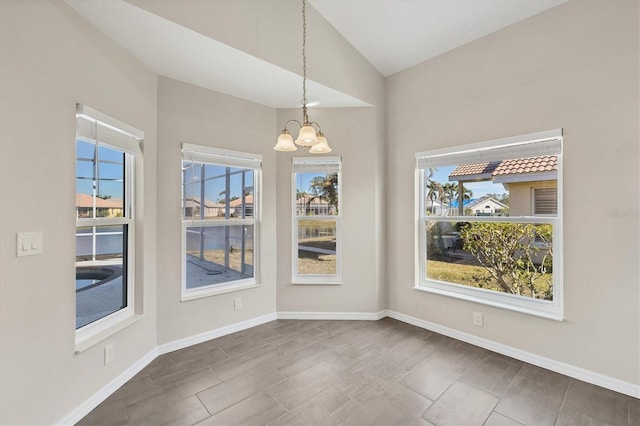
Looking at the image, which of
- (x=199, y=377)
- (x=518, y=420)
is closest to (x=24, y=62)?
(x=199, y=377)

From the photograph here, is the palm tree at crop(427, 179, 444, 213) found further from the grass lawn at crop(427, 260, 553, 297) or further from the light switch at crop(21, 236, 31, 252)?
the light switch at crop(21, 236, 31, 252)

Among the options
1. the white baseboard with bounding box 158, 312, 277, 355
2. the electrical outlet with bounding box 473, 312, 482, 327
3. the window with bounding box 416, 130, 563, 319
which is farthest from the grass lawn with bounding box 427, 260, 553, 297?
the white baseboard with bounding box 158, 312, 277, 355

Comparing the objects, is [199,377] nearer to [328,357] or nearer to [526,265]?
[328,357]

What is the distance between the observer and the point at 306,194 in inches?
150

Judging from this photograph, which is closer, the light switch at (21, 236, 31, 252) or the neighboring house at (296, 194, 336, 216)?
the light switch at (21, 236, 31, 252)

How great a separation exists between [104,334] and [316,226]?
240 cm

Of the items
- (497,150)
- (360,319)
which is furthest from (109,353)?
(497,150)

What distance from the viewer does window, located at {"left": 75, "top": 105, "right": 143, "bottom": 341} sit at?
210cm

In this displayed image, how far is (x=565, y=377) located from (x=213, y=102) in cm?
423

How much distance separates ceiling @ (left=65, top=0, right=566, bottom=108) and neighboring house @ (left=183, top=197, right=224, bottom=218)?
123 cm

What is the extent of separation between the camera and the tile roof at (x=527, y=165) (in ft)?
8.60

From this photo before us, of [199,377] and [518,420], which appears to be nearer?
[518,420]

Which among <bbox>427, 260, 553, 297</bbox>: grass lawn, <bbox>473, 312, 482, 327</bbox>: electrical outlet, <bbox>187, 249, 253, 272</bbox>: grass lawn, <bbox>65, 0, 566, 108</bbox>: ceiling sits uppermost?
<bbox>65, 0, 566, 108</bbox>: ceiling

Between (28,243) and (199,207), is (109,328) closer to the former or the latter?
(28,243)
